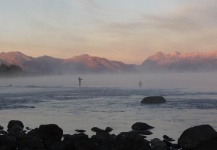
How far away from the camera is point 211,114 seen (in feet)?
122

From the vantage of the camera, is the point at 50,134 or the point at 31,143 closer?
the point at 31,143

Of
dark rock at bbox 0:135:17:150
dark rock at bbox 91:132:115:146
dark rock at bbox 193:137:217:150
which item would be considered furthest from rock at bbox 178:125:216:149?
dark rock at bbox 0:135:17:150

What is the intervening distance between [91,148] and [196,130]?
6274 mm

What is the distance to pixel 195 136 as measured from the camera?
1947cm

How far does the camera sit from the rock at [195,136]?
63.2ft

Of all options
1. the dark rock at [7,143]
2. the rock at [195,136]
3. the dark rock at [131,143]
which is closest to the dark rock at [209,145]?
the dark rock at [131,143]

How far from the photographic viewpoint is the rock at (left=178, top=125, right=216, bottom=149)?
19.3 m

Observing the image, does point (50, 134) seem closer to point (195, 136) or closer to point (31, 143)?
point (31, 143)

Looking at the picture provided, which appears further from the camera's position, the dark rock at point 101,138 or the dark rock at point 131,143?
the dark rock at point 101,138

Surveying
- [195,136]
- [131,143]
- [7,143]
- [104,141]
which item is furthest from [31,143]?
[195,136]

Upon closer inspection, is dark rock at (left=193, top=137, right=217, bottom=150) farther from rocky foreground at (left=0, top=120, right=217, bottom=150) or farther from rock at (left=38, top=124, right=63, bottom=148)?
rock at (left=38, top=124, right=63, bottom=148)

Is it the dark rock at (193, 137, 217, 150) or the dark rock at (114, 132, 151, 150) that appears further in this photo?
the dark rock at (114, 132, 151, 150)

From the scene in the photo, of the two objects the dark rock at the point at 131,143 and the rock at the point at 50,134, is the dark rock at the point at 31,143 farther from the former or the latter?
the dark rock at the point at 131,143

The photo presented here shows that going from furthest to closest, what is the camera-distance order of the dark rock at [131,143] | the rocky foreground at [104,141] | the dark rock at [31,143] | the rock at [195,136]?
the dark rock at [31,143] < the rock at [195,136] < the rocky foreground at [104,141] < the dark rock at [131,143]
